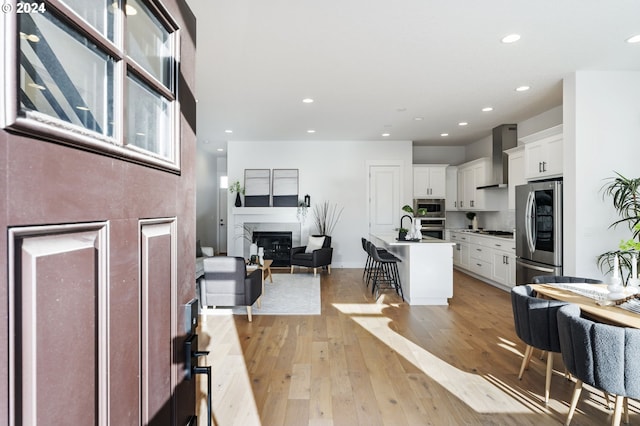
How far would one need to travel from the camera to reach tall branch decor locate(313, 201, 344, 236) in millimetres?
7684

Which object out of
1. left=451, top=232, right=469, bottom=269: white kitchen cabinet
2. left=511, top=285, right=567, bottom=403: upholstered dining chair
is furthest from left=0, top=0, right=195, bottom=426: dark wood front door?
left=451, top=232, right=469, bottom=269: white kitchen cabinet

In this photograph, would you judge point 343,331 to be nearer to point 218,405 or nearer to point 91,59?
point 218,405

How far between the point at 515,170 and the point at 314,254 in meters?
3.90

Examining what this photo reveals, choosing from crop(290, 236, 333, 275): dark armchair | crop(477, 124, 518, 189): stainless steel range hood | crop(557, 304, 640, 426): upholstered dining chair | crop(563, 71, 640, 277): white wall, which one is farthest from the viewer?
crop(290, 236, 333, 275): dark armchair

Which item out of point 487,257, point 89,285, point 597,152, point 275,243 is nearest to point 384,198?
point 487,257

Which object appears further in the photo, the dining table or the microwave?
the microwave

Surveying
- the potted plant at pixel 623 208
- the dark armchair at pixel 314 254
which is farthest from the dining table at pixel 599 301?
the dark armchair at pixel 314 254

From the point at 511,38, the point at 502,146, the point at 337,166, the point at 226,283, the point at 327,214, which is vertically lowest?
the point at 226,283

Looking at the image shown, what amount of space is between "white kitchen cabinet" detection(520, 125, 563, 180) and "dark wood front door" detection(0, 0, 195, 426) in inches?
197

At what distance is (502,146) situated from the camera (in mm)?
6129

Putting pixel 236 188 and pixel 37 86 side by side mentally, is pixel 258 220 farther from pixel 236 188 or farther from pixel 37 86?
pixel 37 86

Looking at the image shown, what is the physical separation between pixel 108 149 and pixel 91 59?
156 millimetres

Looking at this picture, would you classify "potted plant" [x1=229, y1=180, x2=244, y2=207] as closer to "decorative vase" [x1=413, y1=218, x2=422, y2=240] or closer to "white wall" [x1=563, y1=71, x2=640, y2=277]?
"decorative vase" [x1=413, y1=218, x2=422, y2=240]

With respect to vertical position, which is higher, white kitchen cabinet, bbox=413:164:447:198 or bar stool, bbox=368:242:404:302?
white kitchen cabinet, bbox=413:164:447:198
